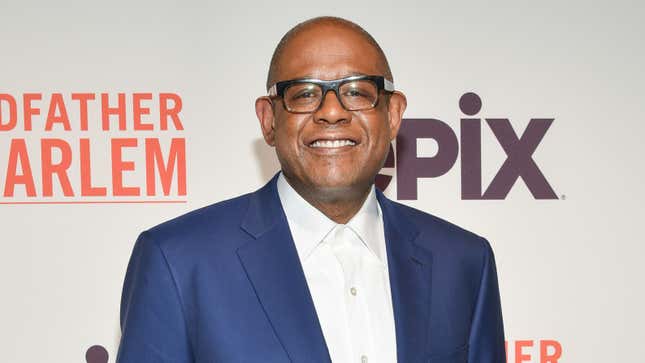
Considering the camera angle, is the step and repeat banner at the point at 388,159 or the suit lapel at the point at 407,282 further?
the step and repeat banner at the point at 388,159

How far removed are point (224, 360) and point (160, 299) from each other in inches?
5.7

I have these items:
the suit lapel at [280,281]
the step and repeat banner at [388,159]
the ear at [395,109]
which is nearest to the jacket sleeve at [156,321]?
the suit lapel at [280,281]

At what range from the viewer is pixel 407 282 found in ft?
3.75

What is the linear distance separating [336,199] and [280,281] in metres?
0.18

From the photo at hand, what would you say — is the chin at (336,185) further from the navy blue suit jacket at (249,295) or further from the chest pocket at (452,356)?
the chest pocket at (452,356)

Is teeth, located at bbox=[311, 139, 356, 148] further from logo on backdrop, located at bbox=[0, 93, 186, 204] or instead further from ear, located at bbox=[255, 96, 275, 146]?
logo on backdrop, located at bbox=[0, 93, 186, 204]

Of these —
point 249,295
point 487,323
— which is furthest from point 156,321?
point 487,323

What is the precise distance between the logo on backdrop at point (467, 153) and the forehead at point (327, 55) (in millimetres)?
705

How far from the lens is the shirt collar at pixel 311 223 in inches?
44.6

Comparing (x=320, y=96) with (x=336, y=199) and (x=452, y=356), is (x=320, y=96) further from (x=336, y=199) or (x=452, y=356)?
(x=452, y=356)

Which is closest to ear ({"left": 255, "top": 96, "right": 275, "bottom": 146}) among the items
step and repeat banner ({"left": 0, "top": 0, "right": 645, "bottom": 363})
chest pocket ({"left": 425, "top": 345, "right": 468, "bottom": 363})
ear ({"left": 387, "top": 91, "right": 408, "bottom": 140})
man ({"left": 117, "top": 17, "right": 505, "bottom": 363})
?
man ({"left": 117, "top": 17, "right": 505, "bottom": 363})

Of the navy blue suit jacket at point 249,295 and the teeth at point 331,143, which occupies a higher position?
the teeth at point 331,143

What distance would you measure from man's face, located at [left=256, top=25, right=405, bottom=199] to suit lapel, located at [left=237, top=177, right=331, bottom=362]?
94mm

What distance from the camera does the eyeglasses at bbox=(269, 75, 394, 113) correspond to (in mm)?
1058
